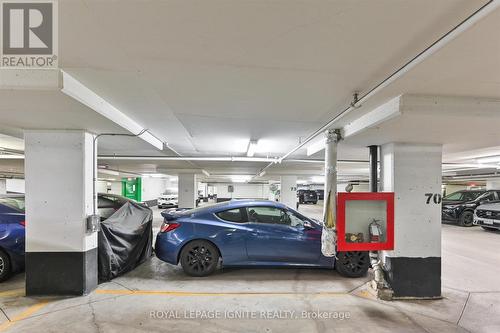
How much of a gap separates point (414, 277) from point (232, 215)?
2.96 metres

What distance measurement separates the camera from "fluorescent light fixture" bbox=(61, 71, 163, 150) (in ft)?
7.48

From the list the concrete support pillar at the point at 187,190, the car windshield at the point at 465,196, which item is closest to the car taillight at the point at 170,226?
the concrete support pillar at the point at 187,190

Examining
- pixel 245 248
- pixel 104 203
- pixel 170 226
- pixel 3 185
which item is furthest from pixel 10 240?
pixel 3 185

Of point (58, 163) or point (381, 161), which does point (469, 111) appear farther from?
point (58, 163)

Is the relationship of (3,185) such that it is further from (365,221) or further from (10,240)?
(365,221)

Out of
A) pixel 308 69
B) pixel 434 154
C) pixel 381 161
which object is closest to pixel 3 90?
pixel 308 69

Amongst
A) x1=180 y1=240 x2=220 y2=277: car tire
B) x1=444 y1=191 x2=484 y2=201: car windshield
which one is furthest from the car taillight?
x1=444 y1=191 x2=484 y2=201: car windshield

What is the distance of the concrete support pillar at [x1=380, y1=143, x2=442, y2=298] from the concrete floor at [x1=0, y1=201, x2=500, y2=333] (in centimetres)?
43

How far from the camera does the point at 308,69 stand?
210 centimetres

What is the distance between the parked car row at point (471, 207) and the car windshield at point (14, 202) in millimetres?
13725

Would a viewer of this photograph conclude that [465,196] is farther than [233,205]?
Yes

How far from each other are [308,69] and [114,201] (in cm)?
617

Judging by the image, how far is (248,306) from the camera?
3580 millimetres

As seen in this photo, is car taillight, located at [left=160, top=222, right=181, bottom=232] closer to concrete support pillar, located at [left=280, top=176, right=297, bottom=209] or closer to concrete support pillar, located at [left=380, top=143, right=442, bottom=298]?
concrete support pillar, located at [left=380, top=143, right=442, bottom=298]
